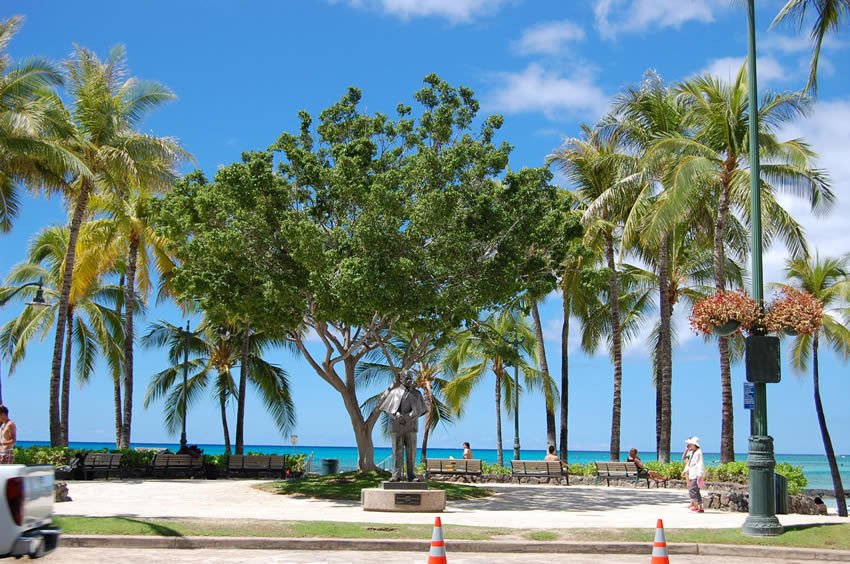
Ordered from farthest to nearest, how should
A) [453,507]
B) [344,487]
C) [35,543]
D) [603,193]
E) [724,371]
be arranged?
1. [603,193]
2. [724,371]
3. [344,487]
4. [453,507]
5. [35,543]

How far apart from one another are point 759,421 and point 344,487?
38.1 feet

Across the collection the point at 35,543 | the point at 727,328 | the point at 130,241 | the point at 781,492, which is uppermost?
the point at 130,241

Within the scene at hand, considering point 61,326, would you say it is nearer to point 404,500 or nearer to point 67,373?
point 67,373

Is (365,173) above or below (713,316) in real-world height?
above

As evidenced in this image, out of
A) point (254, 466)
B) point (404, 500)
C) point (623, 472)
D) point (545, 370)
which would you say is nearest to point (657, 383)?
point (545, 370)

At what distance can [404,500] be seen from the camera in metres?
17.8

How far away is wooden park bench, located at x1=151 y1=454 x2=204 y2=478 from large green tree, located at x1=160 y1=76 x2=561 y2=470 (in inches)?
345

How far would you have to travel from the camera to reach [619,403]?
33344 mm

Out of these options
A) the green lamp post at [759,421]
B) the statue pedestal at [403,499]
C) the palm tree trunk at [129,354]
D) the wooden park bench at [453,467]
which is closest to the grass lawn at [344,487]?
the statue pedestal at [403,499]

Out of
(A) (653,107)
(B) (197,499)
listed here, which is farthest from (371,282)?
(A) (653,107)

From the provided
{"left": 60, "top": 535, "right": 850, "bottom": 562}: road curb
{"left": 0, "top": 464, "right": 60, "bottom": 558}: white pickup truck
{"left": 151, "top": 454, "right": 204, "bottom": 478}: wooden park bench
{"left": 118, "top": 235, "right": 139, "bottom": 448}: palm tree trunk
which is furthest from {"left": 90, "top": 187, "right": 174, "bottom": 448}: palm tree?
{"left": 0, "top": 464, "right": 60, "bottom": 558}: white pickup truck

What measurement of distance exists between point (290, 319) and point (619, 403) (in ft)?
51.5

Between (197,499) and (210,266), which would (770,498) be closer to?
(197,499)

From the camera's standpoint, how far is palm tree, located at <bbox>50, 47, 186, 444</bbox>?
29.5 m
